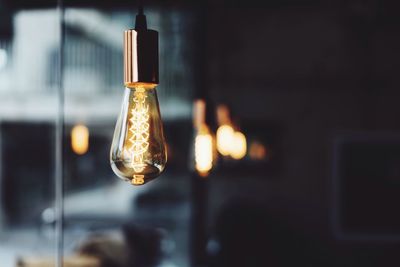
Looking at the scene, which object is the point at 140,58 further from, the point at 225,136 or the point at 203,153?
the point at 225,136

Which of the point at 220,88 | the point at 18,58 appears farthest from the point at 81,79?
the point at 220,88

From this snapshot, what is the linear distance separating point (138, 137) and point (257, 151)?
624cm

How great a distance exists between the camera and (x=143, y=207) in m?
9.14

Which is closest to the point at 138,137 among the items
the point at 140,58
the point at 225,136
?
the point at 140,58

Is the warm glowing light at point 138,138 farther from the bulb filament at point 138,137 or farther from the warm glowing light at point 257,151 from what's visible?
the warm glowing light at point 257,151

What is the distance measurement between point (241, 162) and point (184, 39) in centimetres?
189

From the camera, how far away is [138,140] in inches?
39.9

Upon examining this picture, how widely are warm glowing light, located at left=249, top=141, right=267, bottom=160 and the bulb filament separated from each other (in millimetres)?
6201

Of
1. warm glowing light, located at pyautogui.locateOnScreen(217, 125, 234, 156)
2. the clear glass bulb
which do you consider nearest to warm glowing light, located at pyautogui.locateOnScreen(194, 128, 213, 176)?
warm glowing light, located at pyautogui.locateOnScreen(217, 125, 234, 156)

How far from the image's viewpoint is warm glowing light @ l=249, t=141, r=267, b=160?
717 cm

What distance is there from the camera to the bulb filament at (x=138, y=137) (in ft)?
3.31

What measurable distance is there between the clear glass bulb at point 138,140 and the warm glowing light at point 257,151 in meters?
6.19

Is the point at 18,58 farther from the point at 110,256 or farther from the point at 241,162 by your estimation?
the point at 110,256

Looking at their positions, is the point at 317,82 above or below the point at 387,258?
above
